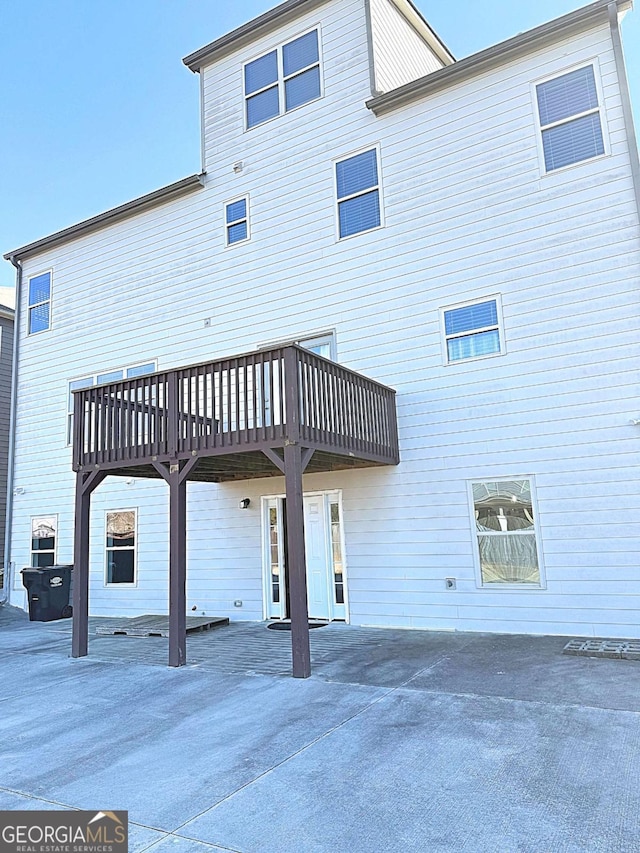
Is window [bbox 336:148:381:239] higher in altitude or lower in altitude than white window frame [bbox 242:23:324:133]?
lower

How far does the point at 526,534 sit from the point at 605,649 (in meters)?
1.57

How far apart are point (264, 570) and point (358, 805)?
633 cm

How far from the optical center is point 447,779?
332 centimetres

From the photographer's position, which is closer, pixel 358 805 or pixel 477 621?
pixel 358 805

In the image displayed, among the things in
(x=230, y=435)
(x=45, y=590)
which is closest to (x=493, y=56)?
(x=230, y=435)

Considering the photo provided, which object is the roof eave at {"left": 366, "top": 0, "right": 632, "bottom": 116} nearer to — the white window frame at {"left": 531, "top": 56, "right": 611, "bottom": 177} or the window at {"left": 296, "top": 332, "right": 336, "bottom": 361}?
the white window frame at {"left": 531, "top": 56, "right": 611, "bottom": 177}

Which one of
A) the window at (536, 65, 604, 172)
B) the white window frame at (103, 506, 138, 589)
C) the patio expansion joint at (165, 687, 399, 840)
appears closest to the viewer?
the patio expansion joint at (165, 687, 399, 840)

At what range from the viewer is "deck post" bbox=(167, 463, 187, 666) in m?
6.53

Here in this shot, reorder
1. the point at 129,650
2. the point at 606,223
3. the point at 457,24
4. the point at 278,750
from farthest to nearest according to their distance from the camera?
the point at 457,24 → the point at 129,650 → the point at 606,223 → the point at 278,750

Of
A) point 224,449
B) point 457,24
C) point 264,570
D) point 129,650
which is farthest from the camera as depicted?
point 457,24

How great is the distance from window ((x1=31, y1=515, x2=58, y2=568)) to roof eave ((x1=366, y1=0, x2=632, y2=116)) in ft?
31.3

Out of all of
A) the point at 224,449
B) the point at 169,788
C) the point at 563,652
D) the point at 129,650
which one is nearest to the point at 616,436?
the point at 563,652

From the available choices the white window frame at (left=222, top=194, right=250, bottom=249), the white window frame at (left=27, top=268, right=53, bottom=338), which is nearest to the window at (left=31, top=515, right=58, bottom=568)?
the white window frame at (left=27, top=268, right=53, bottom=338)

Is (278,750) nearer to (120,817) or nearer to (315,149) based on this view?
(120,817)
